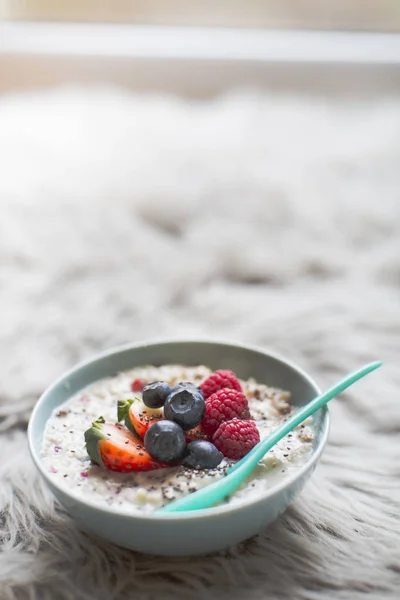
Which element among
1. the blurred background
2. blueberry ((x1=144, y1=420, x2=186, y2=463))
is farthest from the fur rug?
blueberry ((x1=144, y1=420, x2=186, y2=463))

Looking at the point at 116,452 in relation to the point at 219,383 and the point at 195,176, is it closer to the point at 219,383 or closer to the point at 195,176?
the point at 219,383

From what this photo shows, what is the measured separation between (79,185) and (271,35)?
1125 mm

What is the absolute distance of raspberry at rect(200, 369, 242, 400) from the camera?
871 mm

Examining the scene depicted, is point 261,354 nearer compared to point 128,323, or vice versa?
point 261,354

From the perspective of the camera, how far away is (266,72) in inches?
98.5

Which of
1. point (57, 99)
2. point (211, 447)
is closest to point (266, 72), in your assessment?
point (57, 99)

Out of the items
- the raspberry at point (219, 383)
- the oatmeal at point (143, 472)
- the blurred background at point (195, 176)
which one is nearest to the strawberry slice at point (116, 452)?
the oatmeal at point (143, 472)

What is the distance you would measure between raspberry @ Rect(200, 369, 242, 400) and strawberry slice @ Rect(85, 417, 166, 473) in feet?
0.40

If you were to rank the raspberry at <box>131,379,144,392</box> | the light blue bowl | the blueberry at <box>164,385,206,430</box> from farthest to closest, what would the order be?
the raspberry at <box>131,379,144,392</box> < the blueberry at <box>164,385,206,430</box> < the light blue bowl

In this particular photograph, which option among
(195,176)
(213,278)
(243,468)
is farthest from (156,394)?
(195,176)

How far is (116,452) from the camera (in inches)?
29.8

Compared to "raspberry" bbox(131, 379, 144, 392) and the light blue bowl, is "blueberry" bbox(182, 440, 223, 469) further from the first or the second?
"raspberry" bbox(131, 379, 144, 392)

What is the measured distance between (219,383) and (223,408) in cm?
6

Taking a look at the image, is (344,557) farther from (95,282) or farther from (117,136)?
(117,136)
